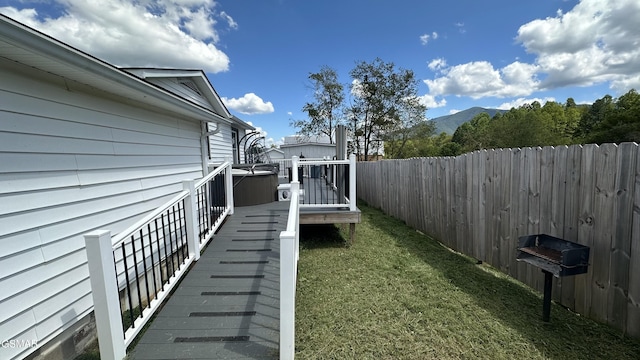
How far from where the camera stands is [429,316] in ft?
9.46

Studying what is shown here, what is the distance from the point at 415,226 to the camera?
6605 millimetres

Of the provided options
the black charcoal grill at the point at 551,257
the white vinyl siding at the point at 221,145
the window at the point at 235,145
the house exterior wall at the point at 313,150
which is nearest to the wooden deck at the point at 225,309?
the black charcoal grill at the point at 551,257

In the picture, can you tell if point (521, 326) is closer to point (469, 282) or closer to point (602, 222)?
point (469, 282)

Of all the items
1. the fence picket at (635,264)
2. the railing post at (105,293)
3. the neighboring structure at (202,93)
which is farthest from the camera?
the neighboring structure at (202,93)

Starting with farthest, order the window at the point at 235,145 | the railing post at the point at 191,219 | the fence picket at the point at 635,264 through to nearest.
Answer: the window at the point at 235,145 → the railing post at the point at 191,219 → the fence picket at the point at 635,264

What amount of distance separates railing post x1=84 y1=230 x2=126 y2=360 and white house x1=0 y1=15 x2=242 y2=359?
2.03 ft

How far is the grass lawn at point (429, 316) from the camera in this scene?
92.8 inches

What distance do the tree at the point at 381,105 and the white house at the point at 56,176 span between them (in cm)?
2252

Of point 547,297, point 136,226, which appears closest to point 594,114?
point 547,297

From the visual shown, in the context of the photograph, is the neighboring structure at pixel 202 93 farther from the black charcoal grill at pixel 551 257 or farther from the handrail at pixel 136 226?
the black charcoal grill at pixel 551 257

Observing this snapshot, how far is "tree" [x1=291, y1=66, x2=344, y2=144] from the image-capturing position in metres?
24.0

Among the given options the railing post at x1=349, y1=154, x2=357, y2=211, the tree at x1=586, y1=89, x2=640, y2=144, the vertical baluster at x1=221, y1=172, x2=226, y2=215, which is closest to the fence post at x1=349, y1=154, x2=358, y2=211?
the railing post at x1=349, y1=154, x2=357, y2=211

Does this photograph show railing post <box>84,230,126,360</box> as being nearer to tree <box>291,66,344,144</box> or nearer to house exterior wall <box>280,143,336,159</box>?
house exterior wall <box>280,143,336,159</box>

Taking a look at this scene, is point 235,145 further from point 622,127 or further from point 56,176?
point 622,127
